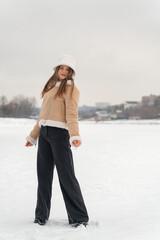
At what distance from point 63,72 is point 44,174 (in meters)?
0.97

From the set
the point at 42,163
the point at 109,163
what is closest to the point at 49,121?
the point at 42,163

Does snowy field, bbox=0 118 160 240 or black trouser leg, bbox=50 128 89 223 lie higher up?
black trouser leg, bbox=50 128 89 223

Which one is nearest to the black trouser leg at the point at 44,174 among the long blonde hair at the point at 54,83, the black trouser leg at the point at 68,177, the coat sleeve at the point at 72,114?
the black trouser leg at the point at 68,177

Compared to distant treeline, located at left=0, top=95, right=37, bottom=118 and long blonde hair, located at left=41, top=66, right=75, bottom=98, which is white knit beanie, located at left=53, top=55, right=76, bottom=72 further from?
distant treeline, located at left=0, top=95, right=37, bottom=118

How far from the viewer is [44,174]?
2.93 meters

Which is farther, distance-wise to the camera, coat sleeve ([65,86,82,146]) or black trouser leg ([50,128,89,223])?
black trouser leg ([50,128,89,223])

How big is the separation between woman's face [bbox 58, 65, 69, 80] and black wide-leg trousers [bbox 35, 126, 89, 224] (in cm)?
48

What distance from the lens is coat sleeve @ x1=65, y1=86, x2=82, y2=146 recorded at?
8.77 ft

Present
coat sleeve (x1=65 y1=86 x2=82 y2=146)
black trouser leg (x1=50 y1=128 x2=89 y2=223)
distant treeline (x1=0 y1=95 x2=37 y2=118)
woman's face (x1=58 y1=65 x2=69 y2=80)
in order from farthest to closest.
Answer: distant treeline (x1=0 y1=95 x2=37 y2=118) → woman's face (x1=58 y1=65 x2=69 y2=80) → black trouser leg (x1=50 y1=128 x2=89 y2=223) → coat sleeve (x1=65 y1=86 x2=82 y2=146)

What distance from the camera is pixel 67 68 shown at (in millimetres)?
2900

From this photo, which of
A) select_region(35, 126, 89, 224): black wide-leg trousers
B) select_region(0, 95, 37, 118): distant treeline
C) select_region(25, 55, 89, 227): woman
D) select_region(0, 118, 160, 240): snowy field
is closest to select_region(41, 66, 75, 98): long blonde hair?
select_region(25, 55, 89, 227): woman

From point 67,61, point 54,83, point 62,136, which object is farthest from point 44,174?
point 67,61

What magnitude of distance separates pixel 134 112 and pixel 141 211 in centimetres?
11503

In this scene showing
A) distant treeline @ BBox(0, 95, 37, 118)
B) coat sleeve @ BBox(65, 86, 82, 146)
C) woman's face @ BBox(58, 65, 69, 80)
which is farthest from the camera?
distant treeline @ BBox(0, 95, 37, 118)
